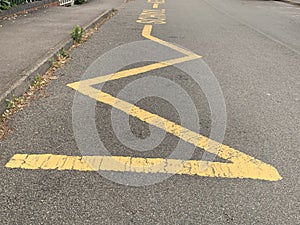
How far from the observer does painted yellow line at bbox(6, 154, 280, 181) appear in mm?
2490

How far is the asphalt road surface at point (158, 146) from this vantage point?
212 cm

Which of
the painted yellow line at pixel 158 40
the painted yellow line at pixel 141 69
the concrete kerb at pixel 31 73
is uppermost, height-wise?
the concrete kerb at pixel 31 73

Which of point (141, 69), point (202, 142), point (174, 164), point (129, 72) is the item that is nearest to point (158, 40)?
point (141, 69)

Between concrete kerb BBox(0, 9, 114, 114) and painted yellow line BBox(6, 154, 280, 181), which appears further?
concrete kerb BBox(0, 9, 114, 114)

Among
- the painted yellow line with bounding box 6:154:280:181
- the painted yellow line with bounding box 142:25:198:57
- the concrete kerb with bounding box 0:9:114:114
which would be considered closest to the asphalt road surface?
the painted yellow line with bounding box 6:154:280:181

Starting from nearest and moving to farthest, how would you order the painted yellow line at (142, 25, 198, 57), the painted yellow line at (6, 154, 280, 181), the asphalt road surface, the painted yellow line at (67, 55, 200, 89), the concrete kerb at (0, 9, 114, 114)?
the asphalt road surface
the painted yellow line at (6, 154, 280, 181)
the concrete kerb at (0, 9, 114, 114)
the painted yellow line at (67, 55, 200, 89)
the painted yellow line at (142, 25, 198, 57)

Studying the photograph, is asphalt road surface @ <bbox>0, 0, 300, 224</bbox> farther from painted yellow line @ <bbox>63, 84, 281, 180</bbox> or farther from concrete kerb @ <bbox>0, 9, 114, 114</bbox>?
concrete kerb @ <bbox>0, 9, 114, 114</bbox>

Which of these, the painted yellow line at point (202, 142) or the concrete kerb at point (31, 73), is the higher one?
the concrete kerb at point (31, 73)

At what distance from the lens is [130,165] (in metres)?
2.56

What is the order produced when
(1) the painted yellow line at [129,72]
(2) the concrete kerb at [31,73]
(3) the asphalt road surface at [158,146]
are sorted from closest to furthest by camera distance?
(3) the asphalt road surface at [158,146] → (2) the concrete kerb at [31,73] → (1) the painted yellow line at [129,72]

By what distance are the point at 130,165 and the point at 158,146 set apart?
395 mm

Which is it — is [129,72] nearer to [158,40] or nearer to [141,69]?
[141,69]

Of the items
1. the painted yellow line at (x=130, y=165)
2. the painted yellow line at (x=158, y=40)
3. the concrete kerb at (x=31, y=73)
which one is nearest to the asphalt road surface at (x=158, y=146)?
the painted yellow line at (x=130, y=165)

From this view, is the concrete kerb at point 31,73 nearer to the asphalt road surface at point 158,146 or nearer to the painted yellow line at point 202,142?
the asphalt road surface at point 158,146
